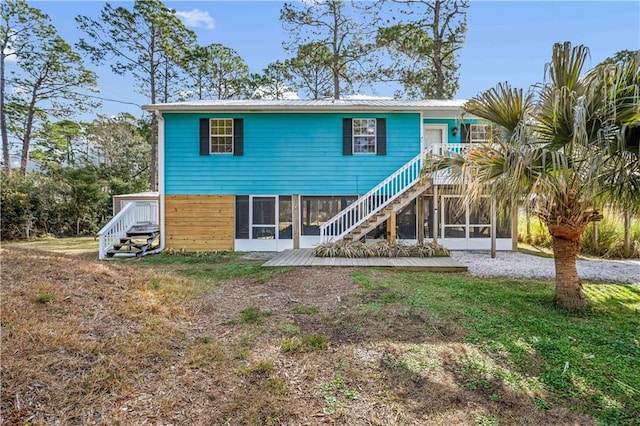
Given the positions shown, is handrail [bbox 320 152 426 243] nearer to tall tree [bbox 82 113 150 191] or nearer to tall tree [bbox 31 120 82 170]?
tall tree [bbox 82 113 150 191]

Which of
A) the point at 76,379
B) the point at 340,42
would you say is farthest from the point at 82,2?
the point at 76,379

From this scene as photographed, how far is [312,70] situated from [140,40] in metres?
10.4

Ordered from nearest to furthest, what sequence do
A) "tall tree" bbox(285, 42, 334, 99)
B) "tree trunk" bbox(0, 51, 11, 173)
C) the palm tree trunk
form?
1. the palm tree trunk
2. "tall tree" bbox(285, 42, 334, 99)
3. "tree trunk" bbox(0, 51, 11, 173)

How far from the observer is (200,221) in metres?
10.7

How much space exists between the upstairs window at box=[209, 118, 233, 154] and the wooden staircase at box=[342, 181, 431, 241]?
5169 mm

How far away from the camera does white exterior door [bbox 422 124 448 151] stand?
11.3 metres

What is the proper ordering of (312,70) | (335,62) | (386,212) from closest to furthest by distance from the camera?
(386,212), (335,62), (312,70)

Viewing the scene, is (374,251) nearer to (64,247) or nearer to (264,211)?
(264,211)

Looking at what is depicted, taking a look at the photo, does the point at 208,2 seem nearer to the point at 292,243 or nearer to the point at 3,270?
the point at 292,243

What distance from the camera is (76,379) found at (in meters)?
Result: 2.44

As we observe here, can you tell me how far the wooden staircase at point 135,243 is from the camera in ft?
32.4

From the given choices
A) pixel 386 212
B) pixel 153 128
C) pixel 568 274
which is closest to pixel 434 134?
pixel 386 212

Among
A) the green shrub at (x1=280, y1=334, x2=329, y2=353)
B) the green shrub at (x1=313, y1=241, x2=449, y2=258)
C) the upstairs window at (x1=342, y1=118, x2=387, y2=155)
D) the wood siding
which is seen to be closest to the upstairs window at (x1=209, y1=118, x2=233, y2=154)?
the wood siding

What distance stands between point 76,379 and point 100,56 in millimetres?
22103
